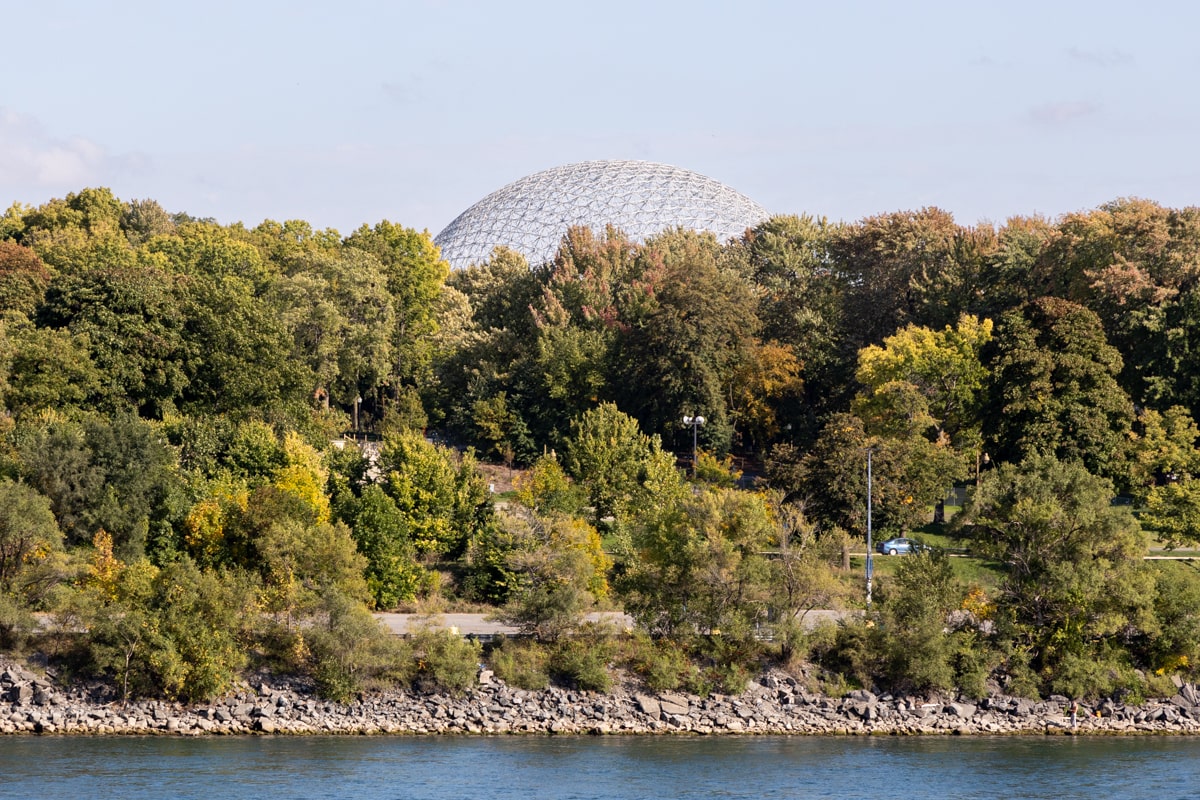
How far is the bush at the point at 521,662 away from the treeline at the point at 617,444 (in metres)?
0.17

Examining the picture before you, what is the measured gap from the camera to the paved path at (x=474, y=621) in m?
50.6

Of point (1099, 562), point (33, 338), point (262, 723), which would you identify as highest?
point (33, 338)

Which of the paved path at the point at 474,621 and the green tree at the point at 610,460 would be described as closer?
the paved path at the point at 474,621

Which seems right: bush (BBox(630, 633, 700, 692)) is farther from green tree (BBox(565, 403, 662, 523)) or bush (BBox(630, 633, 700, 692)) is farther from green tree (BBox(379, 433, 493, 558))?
green tree (BBox(565, 403, 662, 523))

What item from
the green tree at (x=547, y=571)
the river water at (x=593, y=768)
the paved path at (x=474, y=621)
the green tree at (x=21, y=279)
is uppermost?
the green tree at (x=21, y=279)

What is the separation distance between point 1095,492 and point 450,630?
63.4ft

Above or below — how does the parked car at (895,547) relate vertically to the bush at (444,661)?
above

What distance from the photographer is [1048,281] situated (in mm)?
74000

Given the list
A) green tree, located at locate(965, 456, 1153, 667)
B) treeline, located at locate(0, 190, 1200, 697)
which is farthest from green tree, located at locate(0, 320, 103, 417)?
green tree, located at locate(965, 456, 1153, 667)

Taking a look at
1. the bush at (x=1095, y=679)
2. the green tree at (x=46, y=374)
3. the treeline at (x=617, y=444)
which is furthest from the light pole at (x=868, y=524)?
the green tree at (x=46, y=374)

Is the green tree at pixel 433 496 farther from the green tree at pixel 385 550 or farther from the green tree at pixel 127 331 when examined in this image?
the green tree at pixel 127 331

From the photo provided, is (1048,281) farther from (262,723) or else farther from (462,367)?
(262,723)

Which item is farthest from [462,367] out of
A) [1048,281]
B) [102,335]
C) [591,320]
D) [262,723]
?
[262,723]

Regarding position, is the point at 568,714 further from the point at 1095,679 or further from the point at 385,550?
the point at 1095,679
